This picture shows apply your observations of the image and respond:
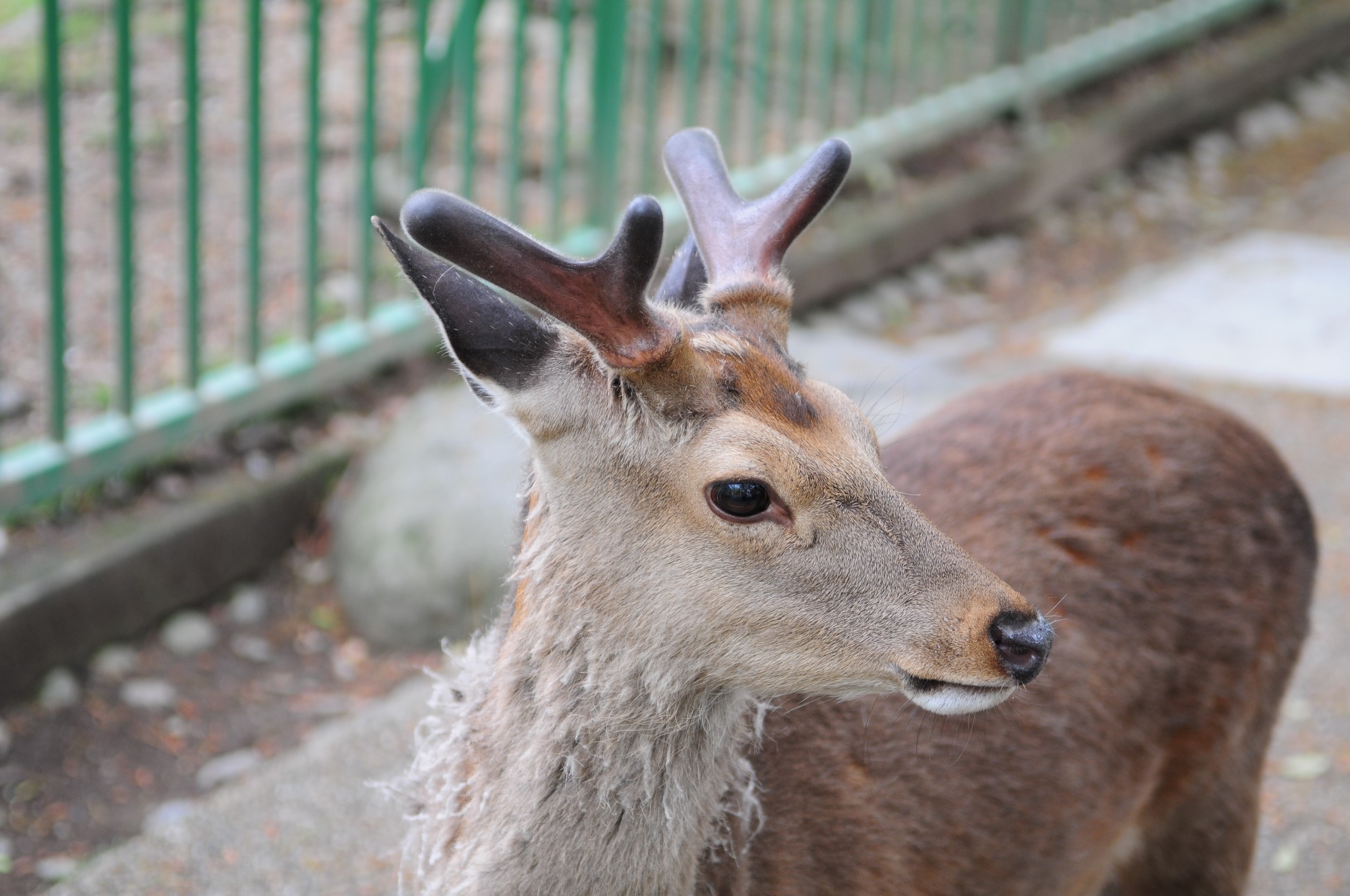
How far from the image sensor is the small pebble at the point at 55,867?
372 centimetres

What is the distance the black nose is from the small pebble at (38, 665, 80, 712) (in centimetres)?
314

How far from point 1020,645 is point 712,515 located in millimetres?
525

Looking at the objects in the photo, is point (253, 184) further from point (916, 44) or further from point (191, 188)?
point (916, 44)

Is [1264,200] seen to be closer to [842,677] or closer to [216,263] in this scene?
[216,263]

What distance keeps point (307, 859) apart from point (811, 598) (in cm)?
198

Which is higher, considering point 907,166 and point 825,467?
point 825,467

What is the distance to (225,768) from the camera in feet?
14.0

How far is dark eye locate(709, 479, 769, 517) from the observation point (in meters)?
2.29

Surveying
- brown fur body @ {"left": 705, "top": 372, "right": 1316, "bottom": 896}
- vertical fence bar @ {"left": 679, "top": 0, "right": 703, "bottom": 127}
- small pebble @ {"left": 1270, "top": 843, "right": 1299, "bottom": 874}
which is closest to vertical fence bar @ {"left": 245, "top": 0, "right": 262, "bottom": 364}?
vertical fence bar @ {"left": 679, "top": 0, "right": 703, "bottom": 127}

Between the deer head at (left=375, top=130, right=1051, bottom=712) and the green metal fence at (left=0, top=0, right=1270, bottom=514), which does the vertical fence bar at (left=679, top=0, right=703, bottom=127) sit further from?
the deer head at (left=375, top=130, right=1051, bottom=712)

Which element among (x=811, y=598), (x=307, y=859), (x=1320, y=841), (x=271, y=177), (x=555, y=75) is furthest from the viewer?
(x=271, y=177)

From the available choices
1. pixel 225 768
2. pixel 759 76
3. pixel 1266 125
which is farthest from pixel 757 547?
pixel 1266 125

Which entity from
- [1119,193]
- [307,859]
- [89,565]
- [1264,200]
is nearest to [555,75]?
[89,565]

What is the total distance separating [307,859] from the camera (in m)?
3.70
